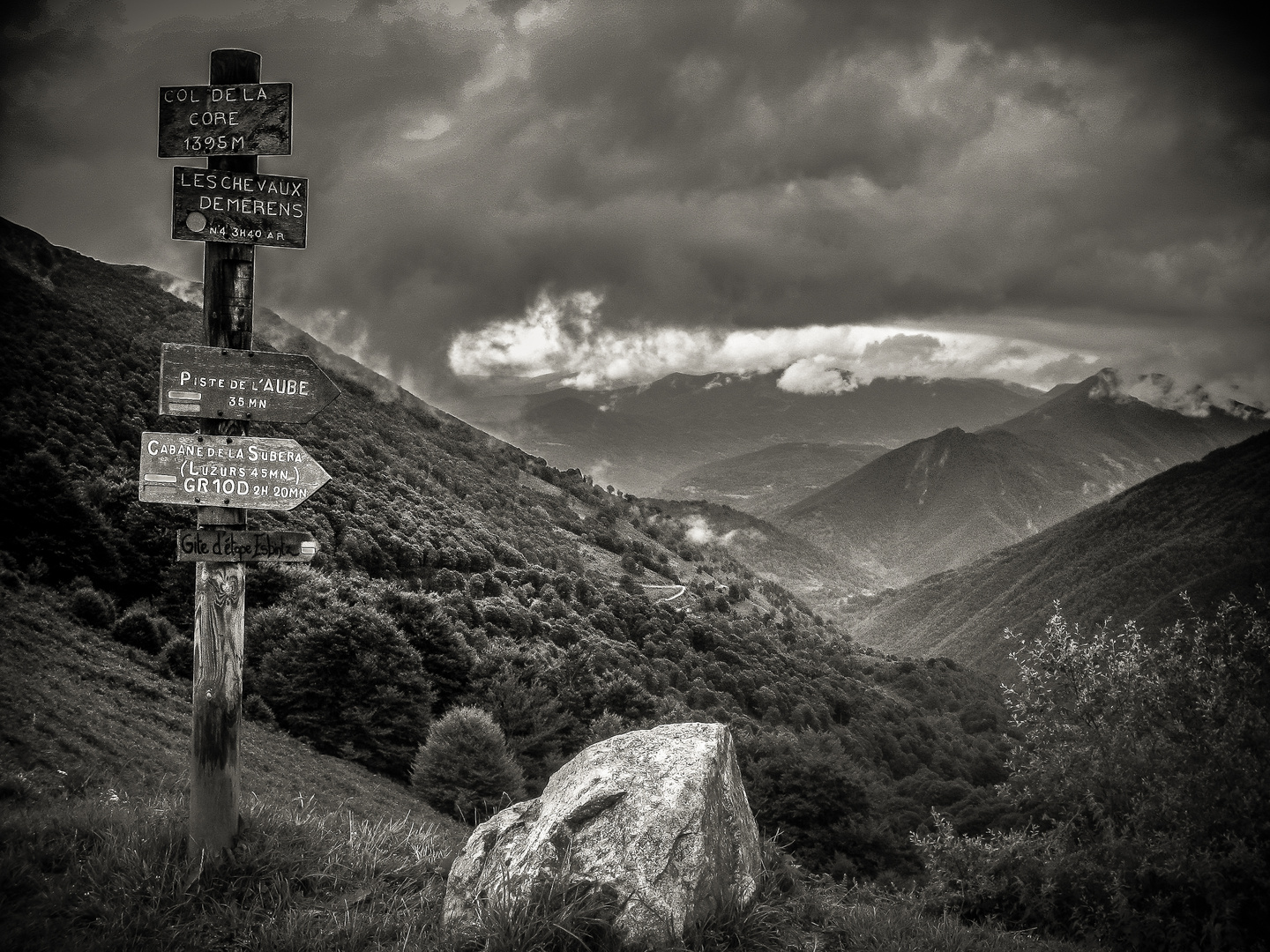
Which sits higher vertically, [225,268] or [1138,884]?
[225,268]

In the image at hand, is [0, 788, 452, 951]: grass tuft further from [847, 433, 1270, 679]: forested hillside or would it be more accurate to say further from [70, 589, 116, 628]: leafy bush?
[847, 433, 1270, 679]: forested hillside

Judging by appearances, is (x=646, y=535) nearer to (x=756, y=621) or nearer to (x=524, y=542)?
(x=756, y=621)

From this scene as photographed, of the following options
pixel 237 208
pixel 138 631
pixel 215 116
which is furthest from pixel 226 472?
pixel 138 631

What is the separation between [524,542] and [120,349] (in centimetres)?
4480

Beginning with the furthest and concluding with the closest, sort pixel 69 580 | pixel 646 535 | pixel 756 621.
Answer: pixel 646 535 < pixel 756 621 < pixel 69 580

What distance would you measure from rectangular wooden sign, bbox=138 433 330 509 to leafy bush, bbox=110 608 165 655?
92.2ft

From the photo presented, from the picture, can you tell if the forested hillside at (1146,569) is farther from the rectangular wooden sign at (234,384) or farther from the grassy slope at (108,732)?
the rectangular wooden sign at (234,384)

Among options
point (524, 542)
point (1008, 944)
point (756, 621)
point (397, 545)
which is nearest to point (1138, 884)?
point (1008, 944)

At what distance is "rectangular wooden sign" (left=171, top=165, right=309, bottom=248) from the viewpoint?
237 inches

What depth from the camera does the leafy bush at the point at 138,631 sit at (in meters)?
28.5

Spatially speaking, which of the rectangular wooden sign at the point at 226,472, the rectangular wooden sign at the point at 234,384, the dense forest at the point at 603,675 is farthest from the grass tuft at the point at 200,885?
the dense forest at the point at 603,675

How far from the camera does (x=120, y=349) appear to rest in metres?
67.4

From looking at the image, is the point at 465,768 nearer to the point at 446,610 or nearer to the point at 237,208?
the point at 446,610

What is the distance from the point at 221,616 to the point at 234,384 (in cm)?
189
